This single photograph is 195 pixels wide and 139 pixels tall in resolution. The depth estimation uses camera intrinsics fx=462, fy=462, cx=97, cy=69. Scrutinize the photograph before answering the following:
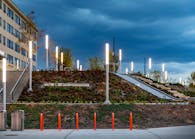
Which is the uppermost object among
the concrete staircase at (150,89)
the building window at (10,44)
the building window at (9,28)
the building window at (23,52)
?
the building window at (9,28)

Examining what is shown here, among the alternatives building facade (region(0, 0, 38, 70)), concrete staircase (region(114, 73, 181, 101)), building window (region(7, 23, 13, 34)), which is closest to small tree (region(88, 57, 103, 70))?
building facade (region(0, 0, 38, 70))

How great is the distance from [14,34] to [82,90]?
193 ft

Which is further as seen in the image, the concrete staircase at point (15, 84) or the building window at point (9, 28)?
the building window at point (9, 28)

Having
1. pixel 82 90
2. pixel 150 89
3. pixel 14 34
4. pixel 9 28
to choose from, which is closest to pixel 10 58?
pixel 9 28

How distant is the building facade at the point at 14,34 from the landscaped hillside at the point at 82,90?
36.8 meters

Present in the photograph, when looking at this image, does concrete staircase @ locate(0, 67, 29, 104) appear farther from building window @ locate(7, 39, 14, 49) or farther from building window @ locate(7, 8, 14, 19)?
building window @ locate(7, 8, 14, 19)

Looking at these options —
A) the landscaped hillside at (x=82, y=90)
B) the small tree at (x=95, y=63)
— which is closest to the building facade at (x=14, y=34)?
the small tree at (x=95, y=63)

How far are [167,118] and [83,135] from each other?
10052 mm

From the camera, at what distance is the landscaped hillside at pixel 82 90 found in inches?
1429

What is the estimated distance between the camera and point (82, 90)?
129 ft

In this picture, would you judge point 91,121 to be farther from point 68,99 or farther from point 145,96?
point 145,96

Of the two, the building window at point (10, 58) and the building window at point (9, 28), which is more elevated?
the building window at point (9, 28)

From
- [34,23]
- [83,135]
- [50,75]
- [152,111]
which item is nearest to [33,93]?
[50,75]

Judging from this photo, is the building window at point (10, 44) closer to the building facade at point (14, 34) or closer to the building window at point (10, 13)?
the building facade at point (14, 34)
